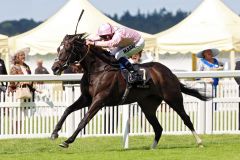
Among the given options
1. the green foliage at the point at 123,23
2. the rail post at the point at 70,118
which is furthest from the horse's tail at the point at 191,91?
the green foliage at the point at 123,23

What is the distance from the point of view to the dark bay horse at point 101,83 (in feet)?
42.3

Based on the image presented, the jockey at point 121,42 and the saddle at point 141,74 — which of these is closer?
the jockey at point 121,42

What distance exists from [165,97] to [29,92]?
324 centimetres

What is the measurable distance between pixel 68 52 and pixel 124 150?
66.2 inches

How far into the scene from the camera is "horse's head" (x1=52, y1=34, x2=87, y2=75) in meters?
12.9

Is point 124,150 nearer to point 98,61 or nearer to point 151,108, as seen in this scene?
point 151,108

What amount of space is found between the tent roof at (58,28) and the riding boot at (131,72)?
16071 mm

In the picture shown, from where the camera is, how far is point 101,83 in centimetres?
1298

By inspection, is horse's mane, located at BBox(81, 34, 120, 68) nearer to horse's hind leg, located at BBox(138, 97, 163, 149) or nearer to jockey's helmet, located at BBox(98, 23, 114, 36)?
jockey's helmet, located at BBox(98, 23, 114, 36)

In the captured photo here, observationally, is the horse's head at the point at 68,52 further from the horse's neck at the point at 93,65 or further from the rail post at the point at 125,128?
the rail post at the point at 125,128

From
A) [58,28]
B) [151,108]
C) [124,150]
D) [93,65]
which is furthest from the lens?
[58,28]

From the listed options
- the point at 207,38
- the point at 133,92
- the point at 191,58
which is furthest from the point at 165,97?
the point at 191,58

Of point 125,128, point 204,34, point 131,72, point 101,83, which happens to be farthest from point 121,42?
point 204,34

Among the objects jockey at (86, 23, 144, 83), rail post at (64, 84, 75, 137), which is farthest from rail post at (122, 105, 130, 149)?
rail post at (64, 84, 75, 137)
